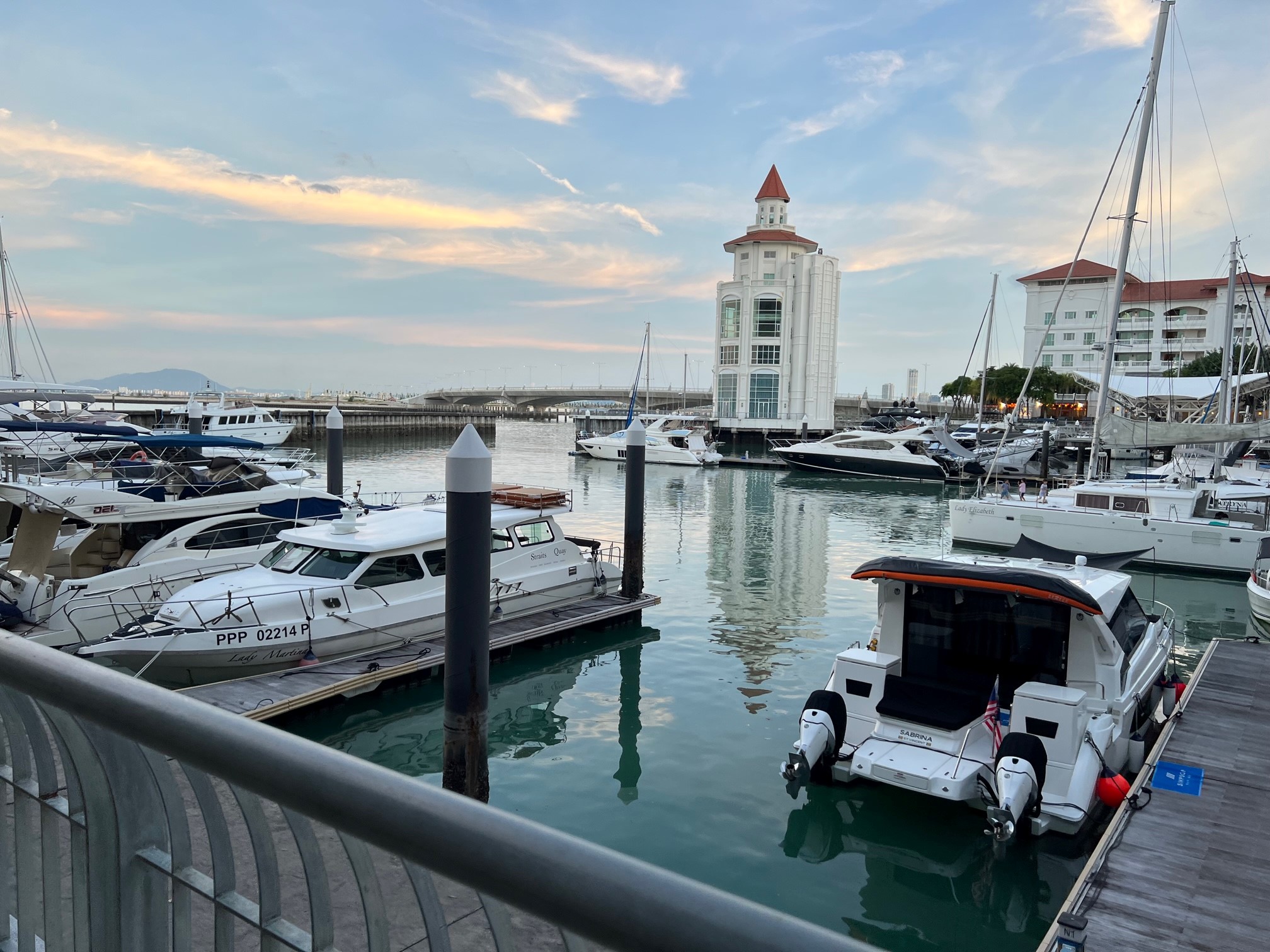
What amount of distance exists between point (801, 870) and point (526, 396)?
127806 mm

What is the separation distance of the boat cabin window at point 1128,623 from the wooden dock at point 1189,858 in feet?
3.36

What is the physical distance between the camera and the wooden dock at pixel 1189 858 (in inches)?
236

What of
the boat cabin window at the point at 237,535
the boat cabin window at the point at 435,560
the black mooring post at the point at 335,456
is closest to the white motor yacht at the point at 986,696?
the boat cabin window at the point at 435,560

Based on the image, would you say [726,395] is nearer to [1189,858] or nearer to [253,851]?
[1189,858]

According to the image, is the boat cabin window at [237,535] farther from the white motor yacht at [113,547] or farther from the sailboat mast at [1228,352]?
the sailboat mast at [1228,352]

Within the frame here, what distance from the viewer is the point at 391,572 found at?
1370cm

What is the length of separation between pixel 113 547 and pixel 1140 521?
2540 cm

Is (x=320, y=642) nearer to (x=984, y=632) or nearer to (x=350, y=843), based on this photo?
(x=984, y=632)

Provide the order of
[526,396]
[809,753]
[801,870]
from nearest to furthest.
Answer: [801,870] < [809,753] < [526,396]

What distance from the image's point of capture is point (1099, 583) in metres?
10.8

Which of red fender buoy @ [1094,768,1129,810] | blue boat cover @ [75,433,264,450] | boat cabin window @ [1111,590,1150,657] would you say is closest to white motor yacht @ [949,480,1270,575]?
boat cabin window @ [1111,590,1150,657]

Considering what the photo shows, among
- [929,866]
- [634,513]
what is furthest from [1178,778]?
[634,513]

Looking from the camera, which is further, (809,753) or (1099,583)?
(1099,583)

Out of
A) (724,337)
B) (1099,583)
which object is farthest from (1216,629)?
(724,337)
